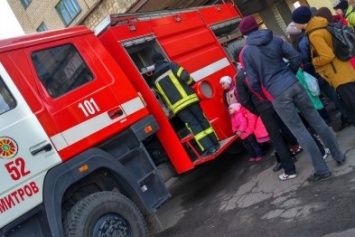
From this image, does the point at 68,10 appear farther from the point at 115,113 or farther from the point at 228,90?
→ the point at 115,113

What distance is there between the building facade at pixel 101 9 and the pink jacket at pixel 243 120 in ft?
21.5

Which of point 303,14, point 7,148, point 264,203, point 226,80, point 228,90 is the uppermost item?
point 7,148

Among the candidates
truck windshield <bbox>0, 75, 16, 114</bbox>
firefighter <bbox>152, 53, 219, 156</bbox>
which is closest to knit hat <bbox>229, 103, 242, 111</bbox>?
firefighter <bbox>152, 53, 219, 156</bbox>

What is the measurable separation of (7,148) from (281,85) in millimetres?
2625

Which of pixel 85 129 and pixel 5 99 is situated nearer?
pixel 5 99

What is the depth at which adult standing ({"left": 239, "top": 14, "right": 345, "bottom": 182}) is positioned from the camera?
4.02m

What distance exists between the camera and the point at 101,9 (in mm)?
16266

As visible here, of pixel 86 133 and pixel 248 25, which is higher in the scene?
pixel 248 25

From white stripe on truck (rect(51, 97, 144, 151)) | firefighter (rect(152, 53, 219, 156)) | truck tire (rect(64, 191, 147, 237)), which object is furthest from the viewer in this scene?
firefighter (rect(152, 53, 219, 156))

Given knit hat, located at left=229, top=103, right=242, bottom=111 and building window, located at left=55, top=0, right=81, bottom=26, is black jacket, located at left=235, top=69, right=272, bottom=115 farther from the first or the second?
building window, located at left=55, top=0, right=81, bottom=26

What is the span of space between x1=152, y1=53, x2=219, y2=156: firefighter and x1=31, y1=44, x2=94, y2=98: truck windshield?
1.10 m

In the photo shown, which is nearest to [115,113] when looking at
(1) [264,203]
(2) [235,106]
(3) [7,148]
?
(3) [7,148]

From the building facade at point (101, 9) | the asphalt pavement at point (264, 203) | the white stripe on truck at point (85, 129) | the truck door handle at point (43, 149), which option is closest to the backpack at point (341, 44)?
the asphalt pavement at point (264, 203)

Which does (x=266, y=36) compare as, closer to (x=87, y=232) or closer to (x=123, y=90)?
(x=123, y=90)
